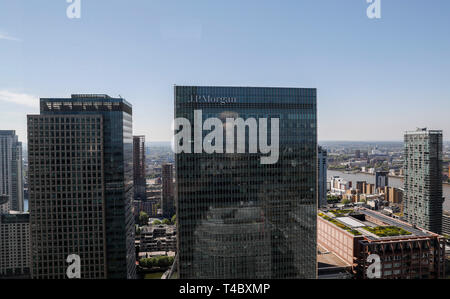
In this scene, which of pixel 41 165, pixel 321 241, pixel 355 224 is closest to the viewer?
pixel 41 165

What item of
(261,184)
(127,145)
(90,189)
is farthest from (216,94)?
(90,189)

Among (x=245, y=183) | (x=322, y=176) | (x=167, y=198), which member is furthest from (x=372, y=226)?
(x=167, y=198)

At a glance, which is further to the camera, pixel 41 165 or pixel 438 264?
pixel 438 264

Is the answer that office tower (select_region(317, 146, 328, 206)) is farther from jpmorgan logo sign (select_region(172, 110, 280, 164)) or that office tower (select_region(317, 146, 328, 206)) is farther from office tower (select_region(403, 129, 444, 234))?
jpmorgan logo sign (select_region(172, 110, 280, 164))

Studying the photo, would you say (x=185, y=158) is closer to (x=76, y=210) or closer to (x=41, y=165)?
(x=76, y=210)

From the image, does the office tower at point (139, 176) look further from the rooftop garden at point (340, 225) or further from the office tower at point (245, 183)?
the rooftop garden at point (340, 225)

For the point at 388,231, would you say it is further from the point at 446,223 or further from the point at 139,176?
the point at 139,176
